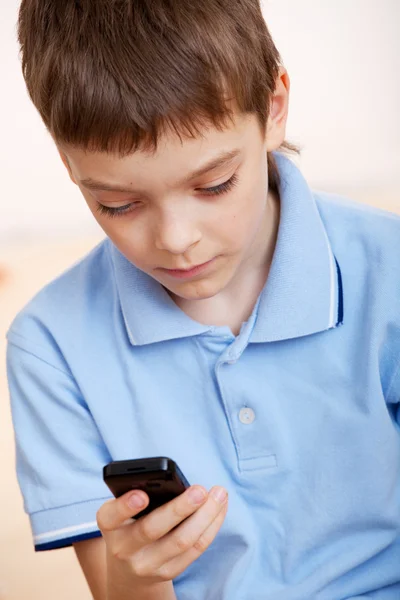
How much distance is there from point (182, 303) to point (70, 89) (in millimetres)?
306

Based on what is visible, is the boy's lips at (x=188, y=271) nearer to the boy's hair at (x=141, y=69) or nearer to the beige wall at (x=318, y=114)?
the boy's hair at (x=141, y=69)

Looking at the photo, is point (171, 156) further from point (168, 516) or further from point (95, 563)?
point (95, 563)

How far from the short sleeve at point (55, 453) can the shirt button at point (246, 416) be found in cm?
16

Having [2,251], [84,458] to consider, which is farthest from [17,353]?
[2,251]

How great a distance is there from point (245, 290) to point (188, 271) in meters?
0.15

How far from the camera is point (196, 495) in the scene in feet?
2.80

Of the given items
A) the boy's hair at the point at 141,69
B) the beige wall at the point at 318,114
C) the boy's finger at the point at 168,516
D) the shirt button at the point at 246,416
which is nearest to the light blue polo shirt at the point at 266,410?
the shirt button at the point at 246,416

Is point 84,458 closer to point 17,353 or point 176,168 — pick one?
point 17,353

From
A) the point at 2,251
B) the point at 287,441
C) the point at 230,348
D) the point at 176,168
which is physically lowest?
the point at 2,251

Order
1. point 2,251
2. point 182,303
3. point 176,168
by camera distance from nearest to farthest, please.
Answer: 1. point 176,168
2. point 182,303
3. point 2,251

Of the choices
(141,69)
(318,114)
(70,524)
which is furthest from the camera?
(318,114)

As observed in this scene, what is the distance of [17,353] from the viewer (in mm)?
1029

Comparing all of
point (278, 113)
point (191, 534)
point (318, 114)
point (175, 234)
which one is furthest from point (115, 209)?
point (318, 114)

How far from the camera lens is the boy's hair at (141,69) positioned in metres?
0.80
